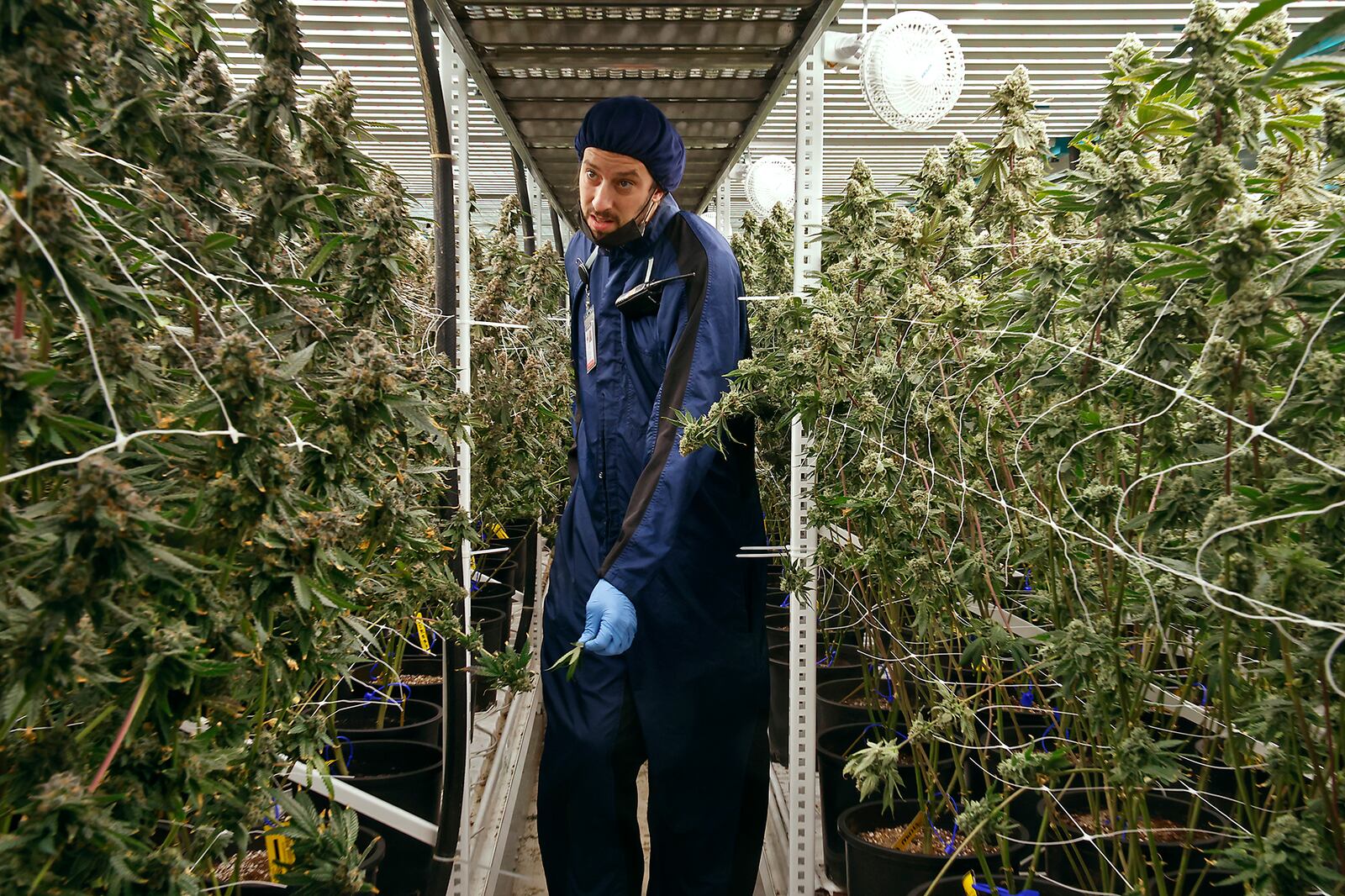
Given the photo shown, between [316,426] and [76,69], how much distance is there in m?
0.38

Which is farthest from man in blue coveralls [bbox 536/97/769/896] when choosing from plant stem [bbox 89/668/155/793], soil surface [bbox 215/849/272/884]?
plant stem [bbox 89/668/155/793]

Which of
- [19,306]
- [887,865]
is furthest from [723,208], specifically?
[19,306]

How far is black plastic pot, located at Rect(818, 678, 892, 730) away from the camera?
2.39 meters

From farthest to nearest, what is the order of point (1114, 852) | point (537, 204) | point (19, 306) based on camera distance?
1. point (537, 204)
2. point (1114, 852)
3. point (19, 306)

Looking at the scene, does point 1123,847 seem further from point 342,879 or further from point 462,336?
point 462,336

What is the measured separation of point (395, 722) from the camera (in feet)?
7.75

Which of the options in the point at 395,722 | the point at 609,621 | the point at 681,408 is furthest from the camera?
the point at 395,722

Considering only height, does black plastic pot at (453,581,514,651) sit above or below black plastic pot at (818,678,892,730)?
above

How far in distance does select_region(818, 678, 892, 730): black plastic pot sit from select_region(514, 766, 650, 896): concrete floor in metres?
0.53

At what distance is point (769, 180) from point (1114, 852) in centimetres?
348

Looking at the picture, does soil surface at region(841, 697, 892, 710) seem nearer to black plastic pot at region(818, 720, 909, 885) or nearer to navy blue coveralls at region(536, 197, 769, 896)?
black plastic pot at region(818, 720, 909, 885)

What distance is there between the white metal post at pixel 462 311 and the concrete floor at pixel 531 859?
→ 618mm

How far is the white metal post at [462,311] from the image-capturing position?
6.19 ft

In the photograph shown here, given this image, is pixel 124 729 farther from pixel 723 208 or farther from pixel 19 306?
pixel 723 208
